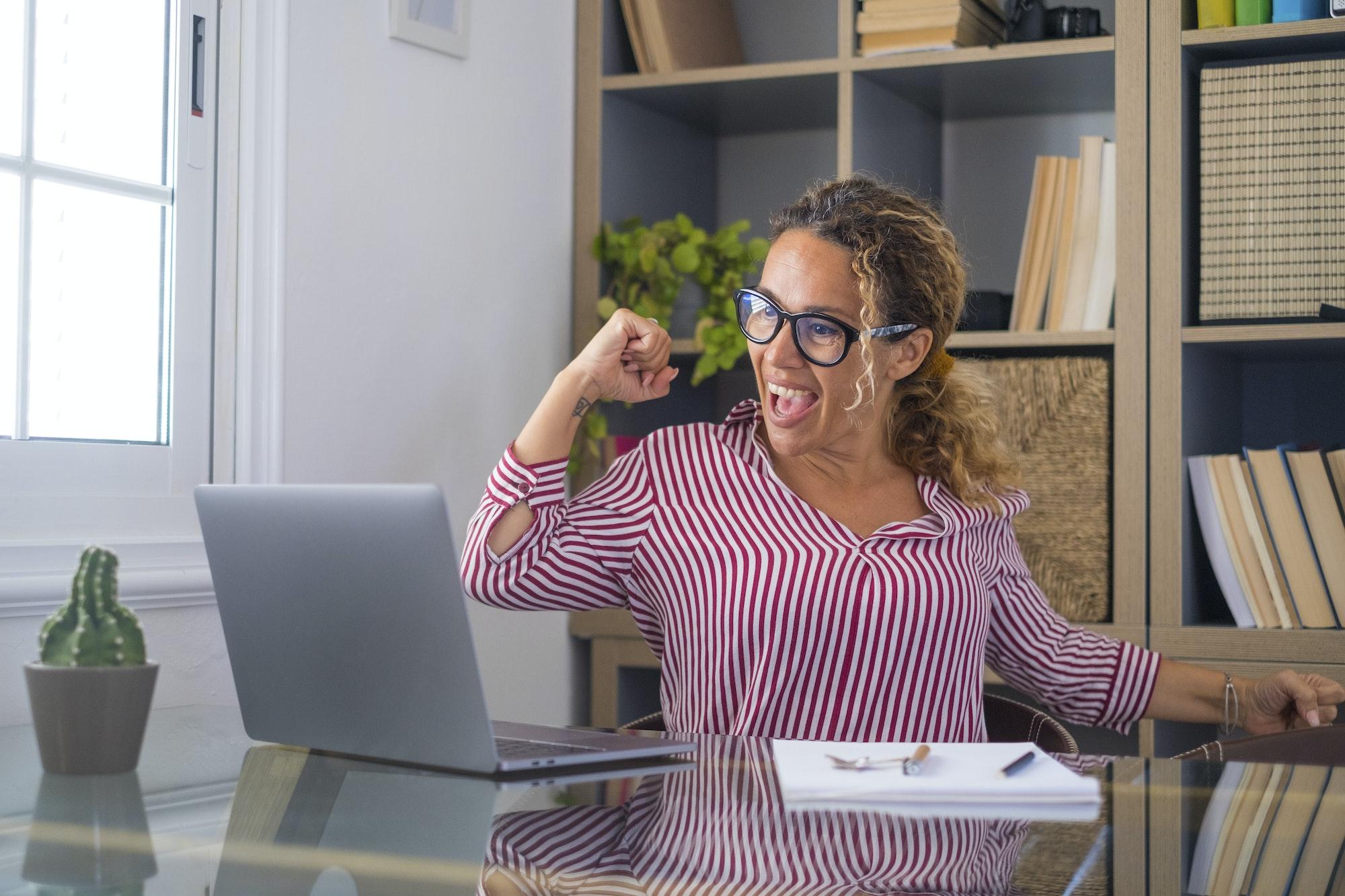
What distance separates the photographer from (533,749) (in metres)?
1.08

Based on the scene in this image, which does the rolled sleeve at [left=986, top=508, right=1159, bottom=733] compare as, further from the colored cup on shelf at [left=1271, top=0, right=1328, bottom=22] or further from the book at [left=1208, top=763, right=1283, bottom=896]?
the colored cup on shelf at [left=1271, top=0, right=1328, bottom=22]

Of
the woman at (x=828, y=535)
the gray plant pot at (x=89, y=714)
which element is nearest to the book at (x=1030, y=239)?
the woman at (x=828, y=535)

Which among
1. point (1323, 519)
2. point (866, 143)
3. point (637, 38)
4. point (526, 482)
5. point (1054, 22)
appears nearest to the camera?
point (526, 482)

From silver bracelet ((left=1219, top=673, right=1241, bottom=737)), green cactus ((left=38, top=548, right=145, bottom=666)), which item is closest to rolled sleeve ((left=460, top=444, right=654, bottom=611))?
green cactus ((left=38, top=548, right=145, bottom=666))

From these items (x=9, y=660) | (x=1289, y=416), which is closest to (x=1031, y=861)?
(x=9, y=660)

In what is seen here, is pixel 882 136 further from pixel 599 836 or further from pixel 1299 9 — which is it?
pixel 599 836

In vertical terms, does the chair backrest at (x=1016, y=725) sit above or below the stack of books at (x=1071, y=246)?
below

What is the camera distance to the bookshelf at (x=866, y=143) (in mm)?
2223

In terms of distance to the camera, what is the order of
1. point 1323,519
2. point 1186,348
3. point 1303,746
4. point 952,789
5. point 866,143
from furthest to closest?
point 866,143 → point 1186,348 → point 1323,519 → point 1303,746 → point 952,789

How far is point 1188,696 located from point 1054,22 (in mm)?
1204

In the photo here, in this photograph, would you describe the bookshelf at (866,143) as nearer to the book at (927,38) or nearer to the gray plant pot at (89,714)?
the book at (927,38)

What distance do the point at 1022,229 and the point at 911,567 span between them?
1.32 metres

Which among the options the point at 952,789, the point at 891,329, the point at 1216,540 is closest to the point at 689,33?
the point at 891,329

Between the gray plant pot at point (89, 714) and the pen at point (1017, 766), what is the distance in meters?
0.66
